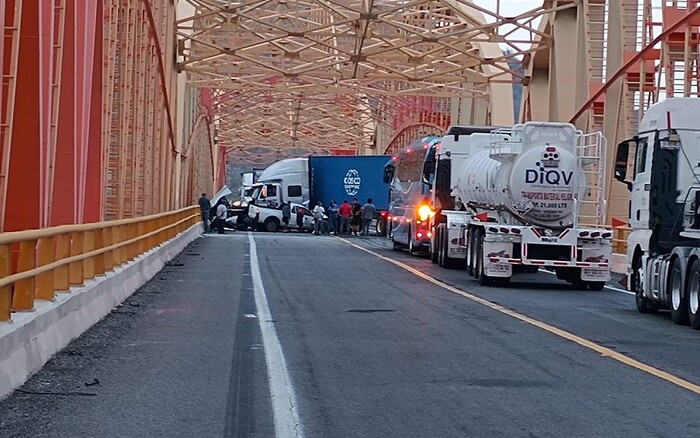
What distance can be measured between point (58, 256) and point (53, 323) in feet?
7.53

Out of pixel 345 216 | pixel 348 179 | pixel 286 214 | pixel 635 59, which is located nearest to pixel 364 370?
pixel 635 59

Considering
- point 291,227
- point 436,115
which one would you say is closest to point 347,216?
point 291,227

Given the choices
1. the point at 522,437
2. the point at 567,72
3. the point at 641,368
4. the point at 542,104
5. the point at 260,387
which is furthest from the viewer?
the point at 542,104

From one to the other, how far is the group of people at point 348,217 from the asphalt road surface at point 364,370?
137 feet

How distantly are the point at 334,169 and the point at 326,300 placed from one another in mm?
49024

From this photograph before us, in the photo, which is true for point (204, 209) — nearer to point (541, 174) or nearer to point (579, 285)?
point (579, 285)

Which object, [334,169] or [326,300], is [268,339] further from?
[334,169]

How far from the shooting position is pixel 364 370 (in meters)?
12.8

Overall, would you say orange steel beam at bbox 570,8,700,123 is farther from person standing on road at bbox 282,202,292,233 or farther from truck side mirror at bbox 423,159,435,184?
person standing on road at bbox 282,202,292,233

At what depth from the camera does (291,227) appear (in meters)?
69.8

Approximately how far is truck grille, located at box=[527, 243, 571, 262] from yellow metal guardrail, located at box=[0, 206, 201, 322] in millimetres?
7347

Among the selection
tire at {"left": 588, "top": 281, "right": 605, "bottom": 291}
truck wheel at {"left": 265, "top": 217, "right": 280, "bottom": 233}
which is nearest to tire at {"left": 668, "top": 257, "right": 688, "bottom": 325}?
tire at {"left": 588, "top": 281, "right": 605, "bottom": 291}

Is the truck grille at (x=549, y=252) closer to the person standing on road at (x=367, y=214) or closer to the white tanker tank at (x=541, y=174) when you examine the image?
the white tanker tank at (x=541, y=174)

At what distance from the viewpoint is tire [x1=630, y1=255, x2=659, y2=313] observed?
20.7 m
